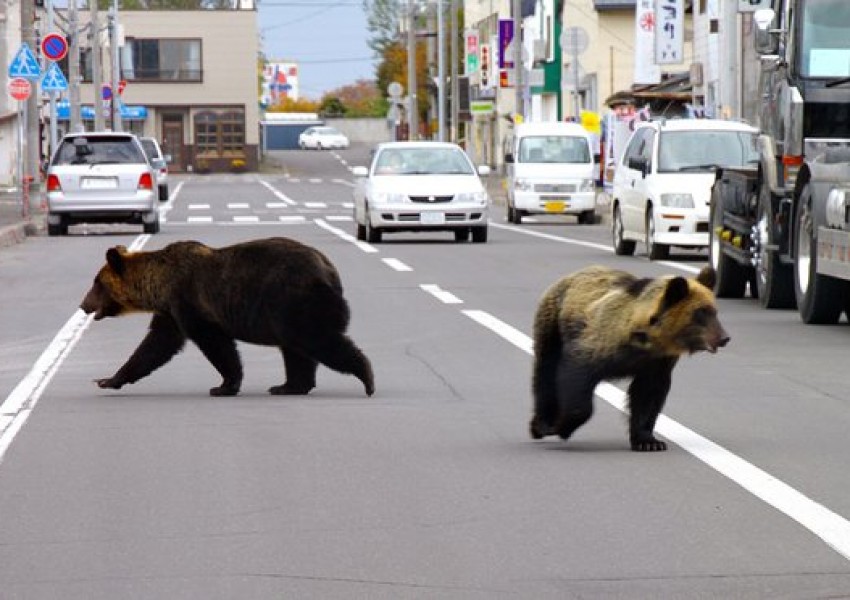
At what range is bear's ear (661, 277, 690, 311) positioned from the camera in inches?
374

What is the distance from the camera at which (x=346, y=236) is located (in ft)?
119

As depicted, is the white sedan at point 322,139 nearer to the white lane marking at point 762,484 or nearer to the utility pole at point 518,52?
the utility pole at point 518,52

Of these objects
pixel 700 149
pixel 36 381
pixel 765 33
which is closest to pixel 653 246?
pixel 700 149

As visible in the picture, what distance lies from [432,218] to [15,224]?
9.51 metres

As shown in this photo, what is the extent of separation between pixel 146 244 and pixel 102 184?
3.36 metres

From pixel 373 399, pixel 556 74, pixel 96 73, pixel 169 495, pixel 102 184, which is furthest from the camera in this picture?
pixel 556 74

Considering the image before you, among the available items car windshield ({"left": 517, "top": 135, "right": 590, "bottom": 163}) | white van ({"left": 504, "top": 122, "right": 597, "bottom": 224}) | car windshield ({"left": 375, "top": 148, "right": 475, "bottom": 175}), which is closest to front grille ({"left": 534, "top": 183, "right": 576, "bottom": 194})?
white van ({"left": 504, "top": 122, "right": 597, "bottom": 224})

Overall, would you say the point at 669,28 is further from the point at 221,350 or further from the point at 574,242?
the point at 221,350

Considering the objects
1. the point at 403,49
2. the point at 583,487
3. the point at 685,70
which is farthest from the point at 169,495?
the point at 403,49

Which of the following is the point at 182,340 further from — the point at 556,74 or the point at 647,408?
the point at 556,74

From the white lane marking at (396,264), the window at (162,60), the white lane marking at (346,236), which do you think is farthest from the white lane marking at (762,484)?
the window at (162,60)

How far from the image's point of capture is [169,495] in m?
9.10

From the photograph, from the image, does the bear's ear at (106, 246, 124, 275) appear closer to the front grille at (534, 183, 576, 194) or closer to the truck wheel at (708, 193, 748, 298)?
the truck wheel at (708, 193, 748, 298)

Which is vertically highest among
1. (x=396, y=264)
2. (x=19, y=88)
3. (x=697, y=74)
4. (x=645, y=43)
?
(x=645, y=43)
